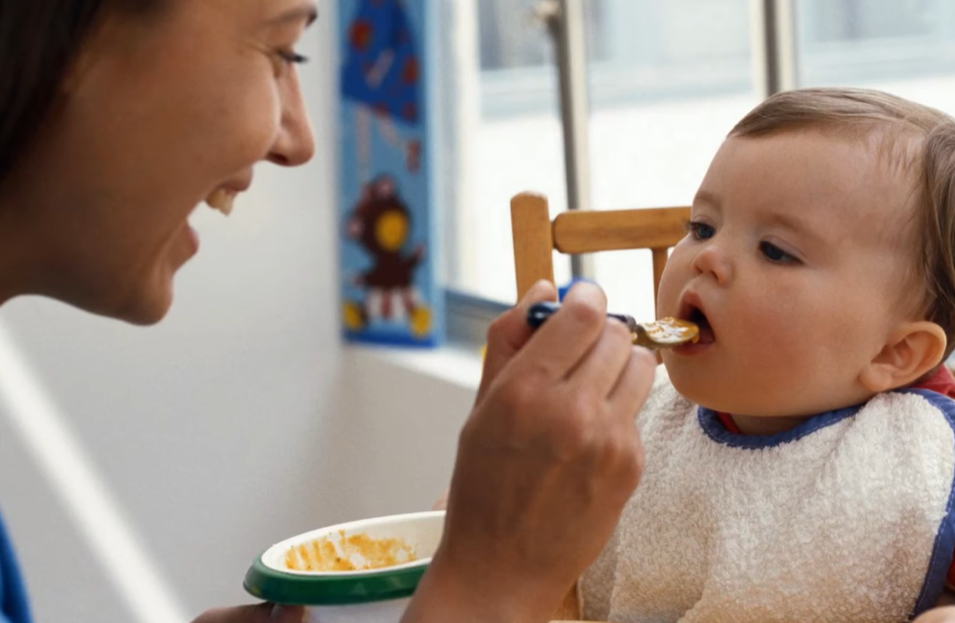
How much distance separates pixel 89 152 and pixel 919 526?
71cm

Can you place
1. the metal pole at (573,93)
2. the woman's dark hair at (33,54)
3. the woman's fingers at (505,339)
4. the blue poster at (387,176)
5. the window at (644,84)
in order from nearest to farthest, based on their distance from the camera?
the woman's dark hair at (33,54)
the woman's fingers at (505,339)
the window at (644,84)
the metal pole at (573,93)
the blue poster at (387,176)

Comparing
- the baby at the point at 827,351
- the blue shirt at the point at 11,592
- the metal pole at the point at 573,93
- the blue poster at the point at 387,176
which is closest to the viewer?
the blue shirt at the point at 11,592

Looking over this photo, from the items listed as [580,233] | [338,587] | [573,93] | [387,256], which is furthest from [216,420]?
[338,587]

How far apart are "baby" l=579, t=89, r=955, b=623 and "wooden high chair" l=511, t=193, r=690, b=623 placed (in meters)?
0.30

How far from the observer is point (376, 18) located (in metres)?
3.03

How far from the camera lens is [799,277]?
1.11 metres

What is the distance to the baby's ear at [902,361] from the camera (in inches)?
44.7

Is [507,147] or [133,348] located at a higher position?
[507,147]

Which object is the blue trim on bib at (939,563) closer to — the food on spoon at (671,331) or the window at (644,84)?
the food on spoon at (671,331)

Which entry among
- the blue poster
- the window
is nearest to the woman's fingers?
the window

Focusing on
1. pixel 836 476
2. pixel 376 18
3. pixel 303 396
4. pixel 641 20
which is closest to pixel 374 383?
pixel 303 396

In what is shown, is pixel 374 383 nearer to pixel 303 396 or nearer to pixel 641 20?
pixel 303 396

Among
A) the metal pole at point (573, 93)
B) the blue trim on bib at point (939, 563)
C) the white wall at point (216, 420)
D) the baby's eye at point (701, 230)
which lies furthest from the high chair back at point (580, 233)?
the white wall at point (216, 420)

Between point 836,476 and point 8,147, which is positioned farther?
point 836,476
